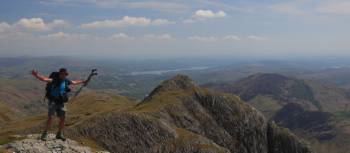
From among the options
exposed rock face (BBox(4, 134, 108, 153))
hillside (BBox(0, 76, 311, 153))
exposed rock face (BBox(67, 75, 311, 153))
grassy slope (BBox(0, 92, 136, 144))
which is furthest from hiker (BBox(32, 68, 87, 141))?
exposed rock face (BBox(67, 75, 311, 153))

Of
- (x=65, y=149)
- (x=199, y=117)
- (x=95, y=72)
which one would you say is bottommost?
(x=199, y=117)

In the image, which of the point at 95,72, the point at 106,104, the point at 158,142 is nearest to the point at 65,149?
the point at 95,72

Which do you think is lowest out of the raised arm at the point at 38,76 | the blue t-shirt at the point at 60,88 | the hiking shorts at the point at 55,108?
the hiking shorts at the point at 55,108

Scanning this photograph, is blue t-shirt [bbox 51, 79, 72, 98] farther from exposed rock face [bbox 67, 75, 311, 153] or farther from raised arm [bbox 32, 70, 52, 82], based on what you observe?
exposed rock face [bbox 67, 75, 311, 153]

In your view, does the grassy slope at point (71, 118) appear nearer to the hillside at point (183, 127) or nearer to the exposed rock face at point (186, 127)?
the hillside at point (183, 127)

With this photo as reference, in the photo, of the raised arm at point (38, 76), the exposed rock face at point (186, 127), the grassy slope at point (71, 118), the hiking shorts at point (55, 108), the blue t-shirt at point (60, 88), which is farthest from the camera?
the grassy slope at point (71, 118)

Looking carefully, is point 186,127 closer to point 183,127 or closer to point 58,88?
point 183,127

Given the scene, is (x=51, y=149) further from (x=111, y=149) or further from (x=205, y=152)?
(x=205, y=152)

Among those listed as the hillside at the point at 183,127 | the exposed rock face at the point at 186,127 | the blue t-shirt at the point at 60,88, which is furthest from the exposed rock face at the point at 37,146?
the exposed rock face at the point at 186,127
